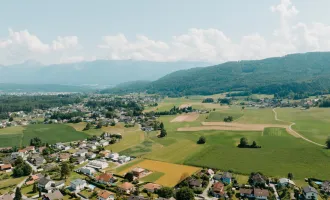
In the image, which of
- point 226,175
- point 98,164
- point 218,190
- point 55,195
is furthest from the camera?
point 98,164

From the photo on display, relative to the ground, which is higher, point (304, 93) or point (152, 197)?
point (304, 93)

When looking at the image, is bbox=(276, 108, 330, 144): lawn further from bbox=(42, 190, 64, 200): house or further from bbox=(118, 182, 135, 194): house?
bbox=(42, 190, 64, 200): house

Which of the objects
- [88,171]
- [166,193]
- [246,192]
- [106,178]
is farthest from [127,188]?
[246,192]

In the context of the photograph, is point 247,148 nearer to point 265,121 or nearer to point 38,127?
point 265,121

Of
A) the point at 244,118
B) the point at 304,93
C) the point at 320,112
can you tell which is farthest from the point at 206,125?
the point at 304,93

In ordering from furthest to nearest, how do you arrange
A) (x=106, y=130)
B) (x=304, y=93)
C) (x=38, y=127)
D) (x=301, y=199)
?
(x=304, y=93) → (x=38, y=127) → (x=106, y=130) → (x=301, y=199)

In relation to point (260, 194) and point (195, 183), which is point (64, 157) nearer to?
point (195, 183)

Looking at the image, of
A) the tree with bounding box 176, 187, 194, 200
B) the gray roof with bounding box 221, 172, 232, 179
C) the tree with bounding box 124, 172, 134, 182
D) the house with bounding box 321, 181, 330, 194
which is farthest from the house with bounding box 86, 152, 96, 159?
the house with bounding box 321, 181, 330, 194
